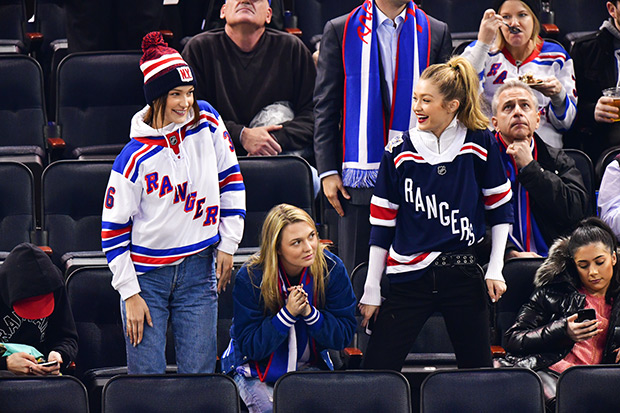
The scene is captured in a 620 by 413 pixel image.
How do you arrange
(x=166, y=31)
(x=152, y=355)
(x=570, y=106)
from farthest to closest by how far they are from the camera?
(x=166, y=31) < (x=570, y=106) < (x=152, y=355)

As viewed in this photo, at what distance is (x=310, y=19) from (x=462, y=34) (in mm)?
841

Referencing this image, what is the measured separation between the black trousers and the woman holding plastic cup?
1.43 meters

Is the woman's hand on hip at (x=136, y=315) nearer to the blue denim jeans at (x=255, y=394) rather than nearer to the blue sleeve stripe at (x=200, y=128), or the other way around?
the blue denim jeans at (x=255, y=394)

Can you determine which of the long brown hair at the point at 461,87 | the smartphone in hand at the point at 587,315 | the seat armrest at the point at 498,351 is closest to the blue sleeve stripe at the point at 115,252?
the long brown hair at the point at 461,87

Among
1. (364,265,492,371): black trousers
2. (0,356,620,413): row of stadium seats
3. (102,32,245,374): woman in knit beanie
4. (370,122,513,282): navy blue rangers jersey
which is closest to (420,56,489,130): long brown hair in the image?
(370,122,513,282): navy blue rangers jersey

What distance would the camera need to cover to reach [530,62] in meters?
4.69

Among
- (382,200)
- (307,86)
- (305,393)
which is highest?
(307,86)

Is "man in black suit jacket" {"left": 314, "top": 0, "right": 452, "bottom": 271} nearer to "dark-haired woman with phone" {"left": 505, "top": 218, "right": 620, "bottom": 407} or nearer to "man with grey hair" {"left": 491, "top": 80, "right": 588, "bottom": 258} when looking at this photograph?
"man with grey hair" {"left": 491, "top": 80, "right": 588, "bottom": 258}

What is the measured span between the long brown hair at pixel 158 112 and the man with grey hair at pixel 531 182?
1.34m

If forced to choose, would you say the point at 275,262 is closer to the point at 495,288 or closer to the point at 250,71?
the point at 495,288

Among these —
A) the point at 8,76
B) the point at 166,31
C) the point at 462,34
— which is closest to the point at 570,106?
the point at 462,34

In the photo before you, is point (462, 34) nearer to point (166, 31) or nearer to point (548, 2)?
point (548, 2)

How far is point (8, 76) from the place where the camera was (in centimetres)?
484

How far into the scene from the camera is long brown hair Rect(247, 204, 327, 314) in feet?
11.5
